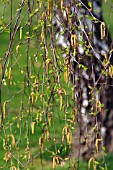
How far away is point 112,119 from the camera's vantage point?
759cm

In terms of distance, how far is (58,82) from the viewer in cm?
468

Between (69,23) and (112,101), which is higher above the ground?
(69,23)

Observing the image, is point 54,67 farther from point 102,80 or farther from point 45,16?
point 102,80

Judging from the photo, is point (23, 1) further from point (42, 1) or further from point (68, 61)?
point (68, 61)

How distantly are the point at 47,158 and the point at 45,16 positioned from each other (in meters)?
2.94

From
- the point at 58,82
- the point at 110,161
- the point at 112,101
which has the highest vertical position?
the point at 58,82

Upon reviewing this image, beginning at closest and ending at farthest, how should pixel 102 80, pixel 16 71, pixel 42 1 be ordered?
pixel 42 1, pixel 102 80, pixel 16 71

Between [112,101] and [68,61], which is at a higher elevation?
Result: [68,61]

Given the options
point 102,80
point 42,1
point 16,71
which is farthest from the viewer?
point 16,71

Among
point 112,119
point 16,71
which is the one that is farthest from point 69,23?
point 16,71

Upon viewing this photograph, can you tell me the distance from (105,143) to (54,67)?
312cm

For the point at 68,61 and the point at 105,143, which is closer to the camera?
the point at 68,61

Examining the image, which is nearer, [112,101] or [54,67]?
[54,67]

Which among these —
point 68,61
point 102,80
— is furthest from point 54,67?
point 102,80
